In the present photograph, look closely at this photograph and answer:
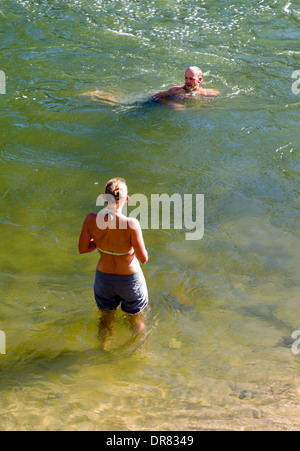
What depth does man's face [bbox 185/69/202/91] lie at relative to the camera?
963 centimetres

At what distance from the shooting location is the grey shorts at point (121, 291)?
4.56 meters

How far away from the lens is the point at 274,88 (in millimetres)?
10367

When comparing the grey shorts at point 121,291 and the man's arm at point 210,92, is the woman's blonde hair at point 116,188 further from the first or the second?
the man's arm at point 210,92

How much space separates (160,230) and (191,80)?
162 inches

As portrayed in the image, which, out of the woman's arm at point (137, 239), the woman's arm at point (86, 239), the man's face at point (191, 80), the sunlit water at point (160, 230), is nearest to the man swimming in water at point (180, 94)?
the man's face at point (191, 80)

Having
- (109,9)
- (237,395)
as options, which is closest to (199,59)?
(109,9)

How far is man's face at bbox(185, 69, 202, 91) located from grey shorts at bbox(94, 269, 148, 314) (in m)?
6.01

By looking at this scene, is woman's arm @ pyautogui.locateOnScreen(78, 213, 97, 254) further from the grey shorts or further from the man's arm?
the man's arm

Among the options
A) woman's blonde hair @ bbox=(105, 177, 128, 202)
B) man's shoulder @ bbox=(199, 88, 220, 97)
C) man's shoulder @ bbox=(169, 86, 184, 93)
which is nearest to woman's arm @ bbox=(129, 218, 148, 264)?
woman's blonde hair @ bbox=(105, 177, 128, 202)

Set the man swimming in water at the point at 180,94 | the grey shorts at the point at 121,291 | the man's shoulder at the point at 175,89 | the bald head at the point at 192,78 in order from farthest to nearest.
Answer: the man's shoulder at the point at 175,89 → the man swimming in water at the point at 180,94 → the bald head at the point at 192,78 → the grey shorts at the point at 121,291

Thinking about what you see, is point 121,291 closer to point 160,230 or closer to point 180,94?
point 160,230

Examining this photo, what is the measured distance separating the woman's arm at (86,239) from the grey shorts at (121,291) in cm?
25

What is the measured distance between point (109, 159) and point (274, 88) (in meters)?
4.19
